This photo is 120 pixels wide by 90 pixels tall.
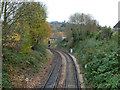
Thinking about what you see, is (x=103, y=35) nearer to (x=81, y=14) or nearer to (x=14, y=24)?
(x=81, y=14)

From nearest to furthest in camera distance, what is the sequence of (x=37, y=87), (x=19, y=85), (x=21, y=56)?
(x=19, y=85) → (x=37, y=87) → (x=21, y=56)

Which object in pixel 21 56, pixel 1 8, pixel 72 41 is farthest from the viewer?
pixel 72 41

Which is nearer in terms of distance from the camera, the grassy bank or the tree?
the grassy bank

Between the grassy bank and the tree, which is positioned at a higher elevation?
the tree

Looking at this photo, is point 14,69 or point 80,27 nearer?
point 14,69

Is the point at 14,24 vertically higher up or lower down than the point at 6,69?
higher up

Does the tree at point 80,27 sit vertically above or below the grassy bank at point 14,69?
above

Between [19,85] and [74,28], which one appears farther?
[74,28]

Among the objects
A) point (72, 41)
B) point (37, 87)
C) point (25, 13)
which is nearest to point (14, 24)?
point (25, 13)

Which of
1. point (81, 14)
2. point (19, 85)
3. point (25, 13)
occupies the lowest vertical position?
point (19, 85)

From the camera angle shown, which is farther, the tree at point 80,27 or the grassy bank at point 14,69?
the tree at point 80,27

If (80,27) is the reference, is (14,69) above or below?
below

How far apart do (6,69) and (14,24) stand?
401 cm

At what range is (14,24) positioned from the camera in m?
7.53
